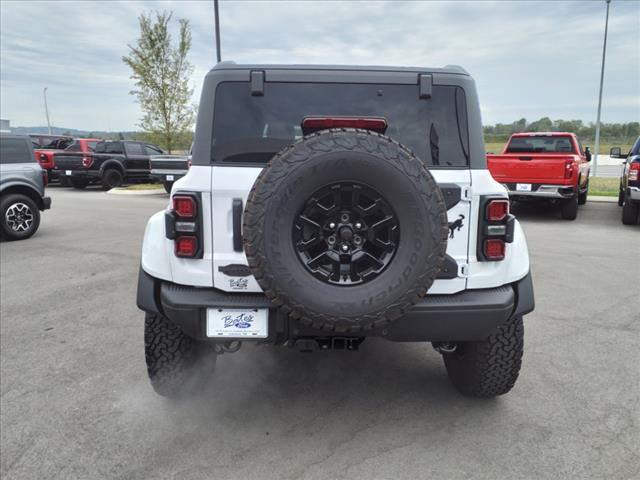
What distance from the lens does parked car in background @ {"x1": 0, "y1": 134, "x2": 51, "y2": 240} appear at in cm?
822

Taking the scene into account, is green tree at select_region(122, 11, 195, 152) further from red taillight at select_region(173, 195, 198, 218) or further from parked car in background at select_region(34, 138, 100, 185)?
red taillight at select_region(173, 195, 198, 218)

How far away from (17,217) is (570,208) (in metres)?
10.6

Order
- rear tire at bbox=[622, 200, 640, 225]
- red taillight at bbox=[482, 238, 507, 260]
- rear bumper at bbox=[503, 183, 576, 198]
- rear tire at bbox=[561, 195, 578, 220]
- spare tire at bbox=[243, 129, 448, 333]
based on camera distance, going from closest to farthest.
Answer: spare tire at bbox=[243, 129, 448, 333], red taillight at bbox=[482, 238, 507, 260], rear tire at bbox=[622, 200, 640, 225], rear bumper at bbox=[503, 183, 576, 198], rear tire at bbox=[561, 195, 578, 220]

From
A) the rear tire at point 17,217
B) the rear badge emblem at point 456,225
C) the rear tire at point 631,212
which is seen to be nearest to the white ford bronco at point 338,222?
the rear badge emblem at point 456,225

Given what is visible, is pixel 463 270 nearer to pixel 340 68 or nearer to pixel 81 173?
pixel 340 68

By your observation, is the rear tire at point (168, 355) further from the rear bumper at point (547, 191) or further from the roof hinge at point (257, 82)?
the rear bumper at point (547, 191)

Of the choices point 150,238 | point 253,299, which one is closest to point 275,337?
point 253,299

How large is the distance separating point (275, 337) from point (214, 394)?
36.9 inches

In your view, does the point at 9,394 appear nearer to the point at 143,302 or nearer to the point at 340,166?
the point at 143,302

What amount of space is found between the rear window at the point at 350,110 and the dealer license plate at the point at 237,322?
90 centimetres

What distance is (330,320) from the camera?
2211mm

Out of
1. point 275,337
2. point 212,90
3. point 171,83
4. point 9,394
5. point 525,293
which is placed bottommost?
point 9,394

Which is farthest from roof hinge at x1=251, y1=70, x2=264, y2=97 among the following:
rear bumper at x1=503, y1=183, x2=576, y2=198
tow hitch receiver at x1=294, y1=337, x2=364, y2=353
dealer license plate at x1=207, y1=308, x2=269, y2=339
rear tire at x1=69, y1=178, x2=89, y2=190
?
rear tire at x1=69, y1=178, x2=89, y2=190

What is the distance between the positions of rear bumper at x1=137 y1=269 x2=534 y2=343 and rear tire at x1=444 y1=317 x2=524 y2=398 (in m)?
0.33
